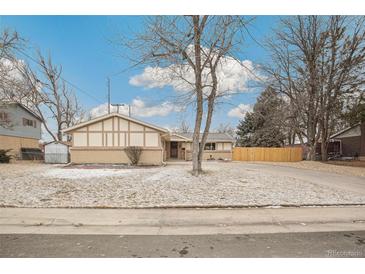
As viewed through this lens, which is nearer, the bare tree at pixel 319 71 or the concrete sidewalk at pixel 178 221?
the concrete sidewalk at pixel 178 221

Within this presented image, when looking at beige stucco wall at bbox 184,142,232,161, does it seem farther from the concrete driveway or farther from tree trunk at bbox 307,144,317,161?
the concrete driveway

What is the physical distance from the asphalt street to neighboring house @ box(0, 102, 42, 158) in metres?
20.0

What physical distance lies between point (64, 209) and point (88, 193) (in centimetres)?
147

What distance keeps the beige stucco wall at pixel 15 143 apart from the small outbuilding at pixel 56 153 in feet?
22.5

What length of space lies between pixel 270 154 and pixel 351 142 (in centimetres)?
1075

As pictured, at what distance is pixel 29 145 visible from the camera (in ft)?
85.4

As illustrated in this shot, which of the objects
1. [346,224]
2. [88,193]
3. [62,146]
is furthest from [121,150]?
[346,224]

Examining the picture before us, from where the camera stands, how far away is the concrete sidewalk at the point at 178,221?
411cm

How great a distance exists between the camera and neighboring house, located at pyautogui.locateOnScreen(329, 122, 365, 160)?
2417cm

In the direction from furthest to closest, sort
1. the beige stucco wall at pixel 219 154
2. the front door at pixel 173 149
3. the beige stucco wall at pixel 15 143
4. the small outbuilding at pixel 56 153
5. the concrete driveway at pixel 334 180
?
1. the beige stucco wall at pixel 219 154
2. the front door at pixel 173 149
3. the beige stucco wall at pixel 15 143
4. the small outbuilding at pixel 56 153
5. the concrete driveway at pixel 334 180

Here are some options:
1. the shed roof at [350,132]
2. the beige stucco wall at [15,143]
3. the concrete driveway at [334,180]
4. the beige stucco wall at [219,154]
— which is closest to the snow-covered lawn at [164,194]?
the concrete driveway at [334,180]

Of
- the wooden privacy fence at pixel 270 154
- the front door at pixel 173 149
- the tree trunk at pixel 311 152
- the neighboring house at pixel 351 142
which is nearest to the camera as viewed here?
the tree trunk at pixel 311 152

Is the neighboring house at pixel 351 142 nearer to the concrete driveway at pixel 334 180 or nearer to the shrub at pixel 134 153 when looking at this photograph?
the concrete driveway at pixel 334 180

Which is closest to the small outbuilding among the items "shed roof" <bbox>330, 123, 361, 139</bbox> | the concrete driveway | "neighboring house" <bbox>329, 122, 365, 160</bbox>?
the concrete driveway
